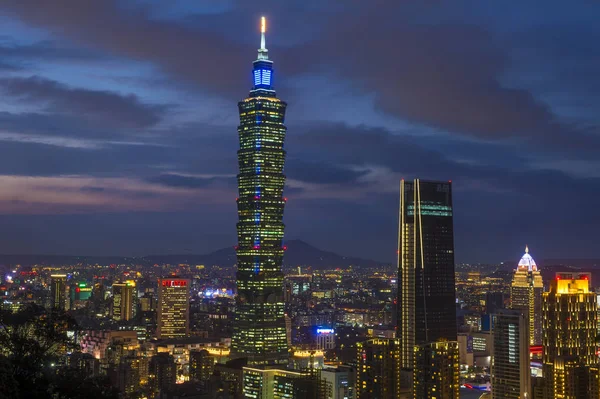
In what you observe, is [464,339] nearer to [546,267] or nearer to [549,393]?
[546,267]

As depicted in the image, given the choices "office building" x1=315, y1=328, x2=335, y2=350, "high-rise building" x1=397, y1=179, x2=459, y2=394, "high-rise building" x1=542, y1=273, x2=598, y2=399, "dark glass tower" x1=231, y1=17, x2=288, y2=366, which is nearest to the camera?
"high-rise building" x1=542, y1=273, x2=598, y2=399

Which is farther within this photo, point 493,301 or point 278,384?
point 493,301

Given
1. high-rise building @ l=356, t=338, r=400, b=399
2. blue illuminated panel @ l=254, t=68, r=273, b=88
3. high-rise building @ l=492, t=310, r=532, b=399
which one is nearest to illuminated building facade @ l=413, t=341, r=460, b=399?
high-rise building @ l=356, t=338, r=400, b=399

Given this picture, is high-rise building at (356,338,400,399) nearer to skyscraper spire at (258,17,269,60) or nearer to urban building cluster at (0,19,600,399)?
urban building cluster at (0,19,600,399)

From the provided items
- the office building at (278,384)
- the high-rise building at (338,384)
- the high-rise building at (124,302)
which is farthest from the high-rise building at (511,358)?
the high-rise building at (124,302)

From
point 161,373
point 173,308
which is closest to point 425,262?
point 161,373

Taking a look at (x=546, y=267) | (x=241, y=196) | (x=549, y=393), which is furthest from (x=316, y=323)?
(x=549, y=393)

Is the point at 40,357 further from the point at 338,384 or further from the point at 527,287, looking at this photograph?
the point at 527,287
